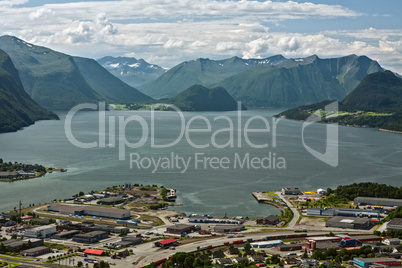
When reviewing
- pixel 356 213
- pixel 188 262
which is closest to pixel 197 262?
pixel 188 262

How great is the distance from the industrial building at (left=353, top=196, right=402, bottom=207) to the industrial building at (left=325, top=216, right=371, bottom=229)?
448cm

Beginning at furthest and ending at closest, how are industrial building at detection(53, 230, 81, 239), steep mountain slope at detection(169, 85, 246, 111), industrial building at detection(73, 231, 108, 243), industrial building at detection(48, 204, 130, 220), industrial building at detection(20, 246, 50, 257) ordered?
steep mountain slope at detection(169, 85, 246, 111) → industrial building at detection(48, 204, 130, 220) → industrial building at detection(53, 230, 81, 239) → industrial building at detection(73, 231, 108, 243) → industrial building at detection(20, 246, 50, 257)

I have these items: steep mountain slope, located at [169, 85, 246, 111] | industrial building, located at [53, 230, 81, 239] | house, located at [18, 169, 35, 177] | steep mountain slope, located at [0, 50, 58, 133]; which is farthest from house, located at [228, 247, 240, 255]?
steep mountain slope, located at [169, 85, 246, 111]

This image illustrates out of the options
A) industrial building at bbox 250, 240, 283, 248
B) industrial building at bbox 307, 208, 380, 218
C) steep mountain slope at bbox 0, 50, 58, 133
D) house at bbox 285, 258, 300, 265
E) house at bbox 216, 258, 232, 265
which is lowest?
house at bbox 285, 258, 300, 265

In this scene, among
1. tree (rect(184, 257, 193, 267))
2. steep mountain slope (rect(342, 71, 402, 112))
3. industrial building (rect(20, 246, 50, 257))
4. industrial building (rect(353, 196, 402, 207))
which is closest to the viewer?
tree (rect(184, 257, 193, 267))

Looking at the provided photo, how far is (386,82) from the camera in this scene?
146m

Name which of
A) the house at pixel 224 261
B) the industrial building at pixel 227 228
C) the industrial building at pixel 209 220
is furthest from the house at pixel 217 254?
the industrial building at pixel 209 220

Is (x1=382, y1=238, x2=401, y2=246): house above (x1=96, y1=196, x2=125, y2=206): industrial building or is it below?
below

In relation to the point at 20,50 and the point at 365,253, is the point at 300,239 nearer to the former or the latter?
the point at 365,253

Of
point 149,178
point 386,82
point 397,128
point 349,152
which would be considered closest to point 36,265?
point 149,178

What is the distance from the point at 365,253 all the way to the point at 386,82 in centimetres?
12887

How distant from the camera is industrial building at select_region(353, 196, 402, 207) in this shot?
35.9 metres

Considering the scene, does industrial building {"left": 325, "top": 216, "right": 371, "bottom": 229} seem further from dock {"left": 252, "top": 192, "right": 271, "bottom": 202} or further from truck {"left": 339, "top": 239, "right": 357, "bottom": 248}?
dock {"left": 252, "top": 192, "right": 271, "bottom": 202}

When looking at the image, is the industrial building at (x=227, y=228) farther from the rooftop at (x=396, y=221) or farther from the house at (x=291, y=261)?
the rooftop at (x=396, y=221)
